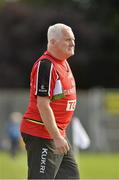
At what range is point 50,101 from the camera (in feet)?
27.1

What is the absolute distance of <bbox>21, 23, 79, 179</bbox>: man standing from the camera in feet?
26.7

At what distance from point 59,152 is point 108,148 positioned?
27.0m

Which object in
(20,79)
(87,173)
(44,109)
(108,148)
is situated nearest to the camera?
(44,109)

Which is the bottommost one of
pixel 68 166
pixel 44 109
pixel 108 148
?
pixel 108 148

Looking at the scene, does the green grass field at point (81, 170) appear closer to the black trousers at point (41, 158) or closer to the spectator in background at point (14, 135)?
the spectator in background at point (14, 135)

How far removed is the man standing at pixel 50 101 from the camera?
814 cm

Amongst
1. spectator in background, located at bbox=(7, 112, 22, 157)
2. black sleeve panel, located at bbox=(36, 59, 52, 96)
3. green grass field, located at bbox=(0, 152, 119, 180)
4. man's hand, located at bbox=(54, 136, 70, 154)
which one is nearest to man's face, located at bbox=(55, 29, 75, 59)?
Result: black sleeve panel, located at bbox=(36, 59, 52, 96)

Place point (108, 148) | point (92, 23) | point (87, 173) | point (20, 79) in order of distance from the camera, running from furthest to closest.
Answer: point (92, 23)
point (20, 79)
point (108, 148)
point (87, 173)

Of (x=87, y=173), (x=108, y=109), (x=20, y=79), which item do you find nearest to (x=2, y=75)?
(x=20, y=79)

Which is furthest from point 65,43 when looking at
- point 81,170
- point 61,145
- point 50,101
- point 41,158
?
point 81,170

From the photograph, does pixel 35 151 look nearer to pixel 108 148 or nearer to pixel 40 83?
pixel 40 83

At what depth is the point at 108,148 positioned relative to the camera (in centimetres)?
3497

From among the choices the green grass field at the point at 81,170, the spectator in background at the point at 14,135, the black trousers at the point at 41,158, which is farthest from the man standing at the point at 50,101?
the spectator in background at the point at 14,135

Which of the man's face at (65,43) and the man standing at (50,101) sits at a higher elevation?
the man's face at (65,43)
